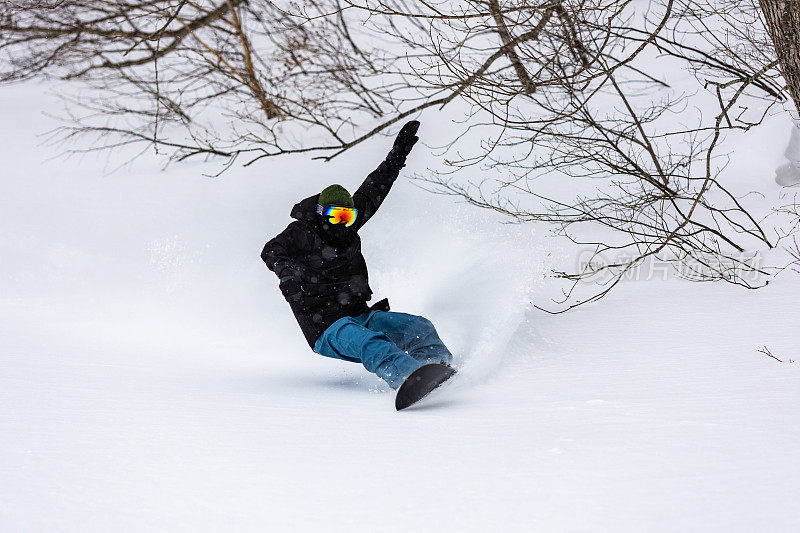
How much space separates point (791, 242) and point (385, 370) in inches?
128

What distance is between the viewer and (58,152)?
9.08 metres

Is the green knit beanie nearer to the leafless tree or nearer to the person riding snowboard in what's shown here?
the person riding snowboard

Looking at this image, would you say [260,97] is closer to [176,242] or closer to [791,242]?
[176,242]

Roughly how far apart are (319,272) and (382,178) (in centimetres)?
81

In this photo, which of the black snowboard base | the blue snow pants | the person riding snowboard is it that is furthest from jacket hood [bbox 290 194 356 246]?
the black snowboard base

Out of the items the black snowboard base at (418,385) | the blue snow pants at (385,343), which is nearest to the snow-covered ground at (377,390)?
the black snowboard base at (418,385)

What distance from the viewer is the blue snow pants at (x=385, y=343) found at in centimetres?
374

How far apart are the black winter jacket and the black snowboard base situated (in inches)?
36.5

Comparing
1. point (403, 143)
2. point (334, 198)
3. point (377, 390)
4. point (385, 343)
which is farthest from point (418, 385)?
point (403, 143)

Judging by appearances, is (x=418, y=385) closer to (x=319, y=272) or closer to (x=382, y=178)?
(x=319, y=272)

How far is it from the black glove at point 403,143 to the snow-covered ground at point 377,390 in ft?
3.86

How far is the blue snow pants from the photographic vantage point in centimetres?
374

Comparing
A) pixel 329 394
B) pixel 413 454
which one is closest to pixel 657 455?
pixel 413 454

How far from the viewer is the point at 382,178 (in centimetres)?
478
